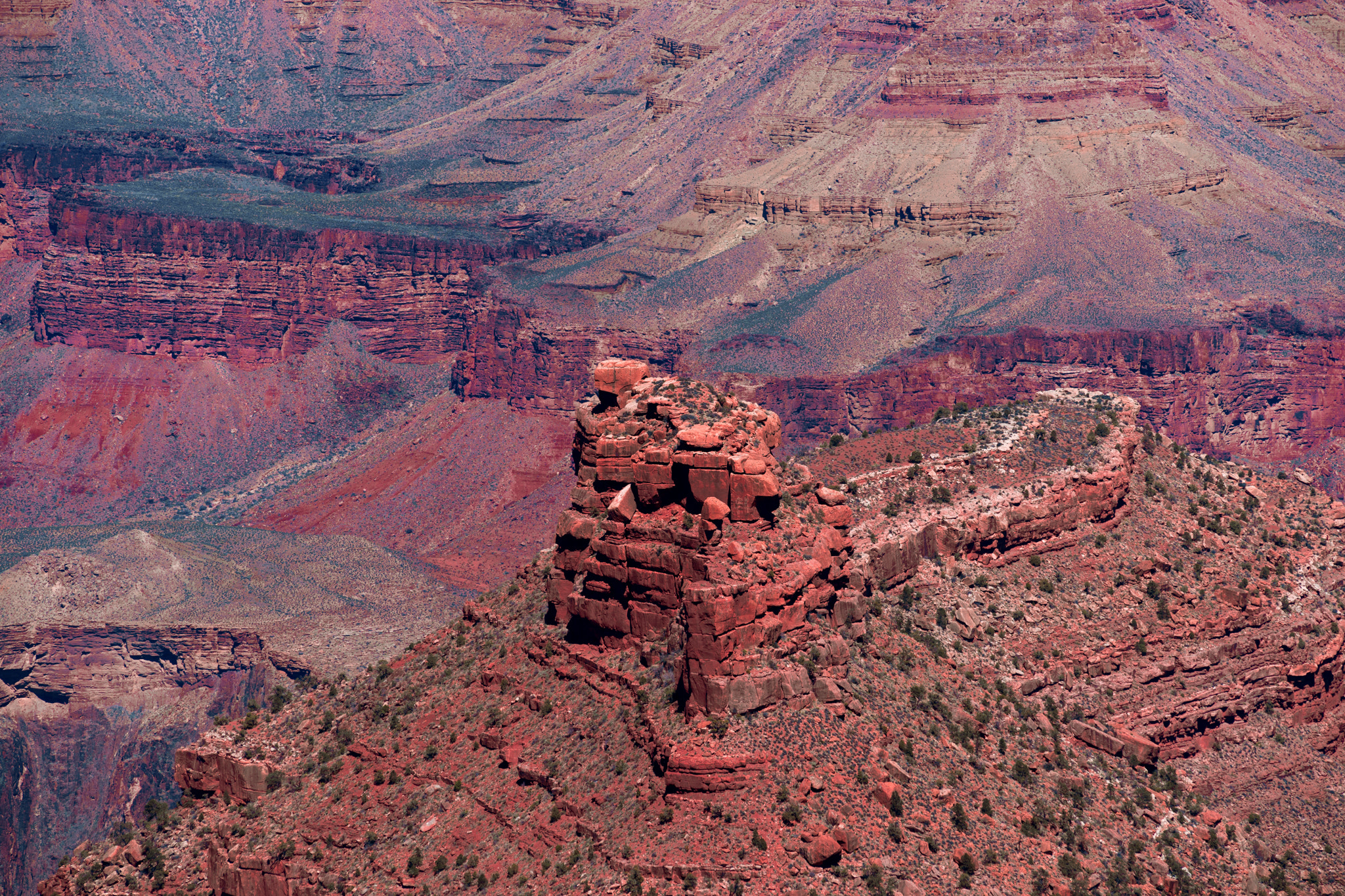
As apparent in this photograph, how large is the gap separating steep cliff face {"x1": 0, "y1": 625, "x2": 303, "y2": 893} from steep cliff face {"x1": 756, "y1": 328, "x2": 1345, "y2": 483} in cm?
5036

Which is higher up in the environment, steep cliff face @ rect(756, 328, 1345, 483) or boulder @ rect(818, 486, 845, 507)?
boulder @ rect(818, 486, 845, 507)

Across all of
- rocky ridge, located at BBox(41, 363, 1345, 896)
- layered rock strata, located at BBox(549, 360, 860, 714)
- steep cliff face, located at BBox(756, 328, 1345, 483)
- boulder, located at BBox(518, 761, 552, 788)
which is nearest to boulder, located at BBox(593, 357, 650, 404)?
rocky ridge, located at BBox(41, 363, 1345, 896)

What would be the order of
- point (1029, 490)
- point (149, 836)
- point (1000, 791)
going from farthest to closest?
point (1029, 490), point (149, 836), point (1000, 791)

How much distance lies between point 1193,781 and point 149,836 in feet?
105

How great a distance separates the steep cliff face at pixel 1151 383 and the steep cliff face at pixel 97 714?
50364 millimetres

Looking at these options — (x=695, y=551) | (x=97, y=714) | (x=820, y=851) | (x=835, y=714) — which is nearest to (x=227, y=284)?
(x=97, y=714)

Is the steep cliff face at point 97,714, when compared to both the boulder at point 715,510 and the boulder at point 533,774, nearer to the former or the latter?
the boulder at point 533,774

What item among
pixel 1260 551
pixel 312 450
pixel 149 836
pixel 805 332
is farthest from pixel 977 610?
pixel 312 450

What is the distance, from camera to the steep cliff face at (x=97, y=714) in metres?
110

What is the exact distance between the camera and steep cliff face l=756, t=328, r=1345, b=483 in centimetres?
16075

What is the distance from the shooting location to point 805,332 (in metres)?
179

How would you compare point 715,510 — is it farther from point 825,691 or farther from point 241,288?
point 241,288

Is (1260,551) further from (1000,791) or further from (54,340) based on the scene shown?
(54,340)

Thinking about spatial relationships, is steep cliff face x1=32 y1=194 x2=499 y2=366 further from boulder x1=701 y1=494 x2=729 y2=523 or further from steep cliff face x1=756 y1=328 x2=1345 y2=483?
boulder x1=701 y1=494 x2=729 y2=523
